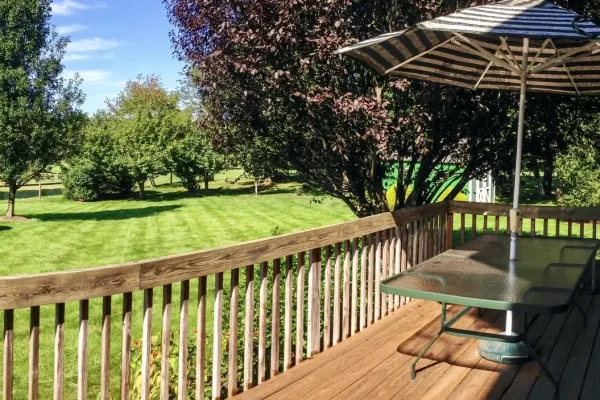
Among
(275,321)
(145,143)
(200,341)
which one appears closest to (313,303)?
(275,321)

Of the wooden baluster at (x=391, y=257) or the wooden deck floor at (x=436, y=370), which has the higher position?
the wooden baluster at (x=391, y=257)

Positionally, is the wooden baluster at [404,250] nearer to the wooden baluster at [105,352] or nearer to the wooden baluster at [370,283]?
the wooden baluster at [370,283]

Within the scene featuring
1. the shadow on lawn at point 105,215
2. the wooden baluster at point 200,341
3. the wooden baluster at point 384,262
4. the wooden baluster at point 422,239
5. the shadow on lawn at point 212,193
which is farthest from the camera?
the shadow on lawn at point 212,193

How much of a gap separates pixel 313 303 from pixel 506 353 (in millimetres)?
1347

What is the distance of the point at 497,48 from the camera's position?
15.0 ft

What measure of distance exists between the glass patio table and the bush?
40.0ft

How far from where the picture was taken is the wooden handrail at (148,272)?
2.22 metres

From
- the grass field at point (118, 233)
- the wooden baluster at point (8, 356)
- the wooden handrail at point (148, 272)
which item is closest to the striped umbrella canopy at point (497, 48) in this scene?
the wooden handrail at point (148, 272)

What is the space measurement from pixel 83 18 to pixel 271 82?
58.3 m

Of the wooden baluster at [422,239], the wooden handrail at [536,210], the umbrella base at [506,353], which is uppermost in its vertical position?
the wooden handrail at [536,210]

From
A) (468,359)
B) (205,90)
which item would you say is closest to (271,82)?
(205,90)

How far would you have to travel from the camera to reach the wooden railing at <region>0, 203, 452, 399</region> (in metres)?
2.38

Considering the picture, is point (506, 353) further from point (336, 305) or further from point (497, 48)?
point (497, 48)

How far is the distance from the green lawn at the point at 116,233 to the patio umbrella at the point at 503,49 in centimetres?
438
